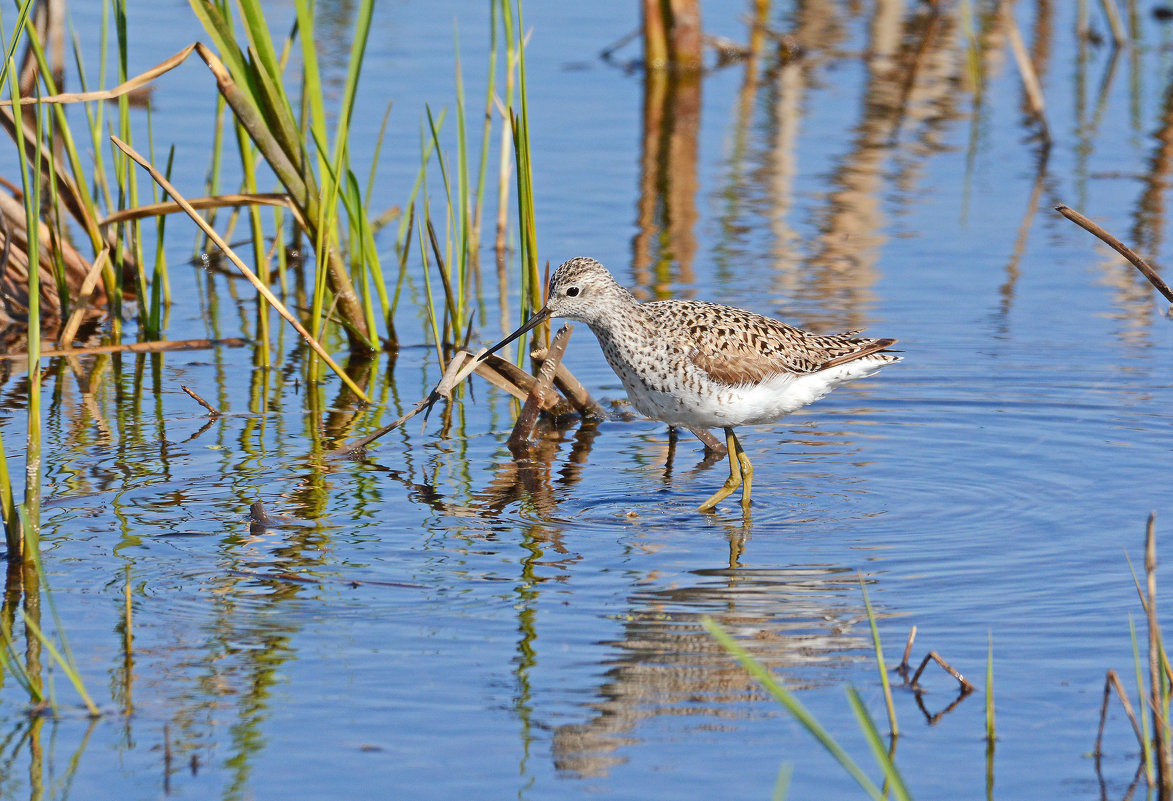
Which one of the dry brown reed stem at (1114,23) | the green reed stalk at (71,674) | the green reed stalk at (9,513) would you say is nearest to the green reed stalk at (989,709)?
the green reed stalk at (71,674)

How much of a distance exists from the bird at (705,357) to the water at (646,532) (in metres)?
0.45

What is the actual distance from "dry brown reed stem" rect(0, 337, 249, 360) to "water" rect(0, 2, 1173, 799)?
103 millimetres

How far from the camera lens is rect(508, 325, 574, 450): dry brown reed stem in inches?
309

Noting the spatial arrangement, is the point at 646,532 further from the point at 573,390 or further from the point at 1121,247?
the point at 1121,247

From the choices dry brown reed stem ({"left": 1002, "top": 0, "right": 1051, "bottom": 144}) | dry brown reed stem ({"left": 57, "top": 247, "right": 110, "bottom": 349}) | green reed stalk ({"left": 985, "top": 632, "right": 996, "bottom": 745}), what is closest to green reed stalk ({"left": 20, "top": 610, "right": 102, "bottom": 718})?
green reed stalk ({"left": 985, "top": 632, "right": 996, "bottom": 745})

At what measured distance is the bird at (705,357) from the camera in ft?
23.0

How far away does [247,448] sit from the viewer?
7.70 m

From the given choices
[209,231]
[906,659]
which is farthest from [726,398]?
[209,231]

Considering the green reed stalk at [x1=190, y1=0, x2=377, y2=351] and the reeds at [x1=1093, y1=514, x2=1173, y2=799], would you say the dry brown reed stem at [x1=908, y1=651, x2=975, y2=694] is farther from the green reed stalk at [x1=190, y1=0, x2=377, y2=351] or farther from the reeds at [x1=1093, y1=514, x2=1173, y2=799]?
the green reed stalk at [x1=190, y1=0, x2=377, y2=351]

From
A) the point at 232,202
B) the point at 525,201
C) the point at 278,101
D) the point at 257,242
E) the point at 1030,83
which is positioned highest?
the point at 278,101

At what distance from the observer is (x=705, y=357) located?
279 inches

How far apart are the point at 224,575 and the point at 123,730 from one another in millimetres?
1366

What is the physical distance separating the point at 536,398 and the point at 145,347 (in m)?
2.61

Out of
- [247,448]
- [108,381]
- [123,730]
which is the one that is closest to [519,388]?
Answer: [247,448]
